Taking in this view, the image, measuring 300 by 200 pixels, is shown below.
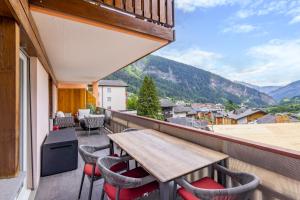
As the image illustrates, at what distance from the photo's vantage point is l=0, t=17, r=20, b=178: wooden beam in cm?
144

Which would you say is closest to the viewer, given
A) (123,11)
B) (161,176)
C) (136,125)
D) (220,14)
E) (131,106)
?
(161,176)

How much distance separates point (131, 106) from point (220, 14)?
1293 inches

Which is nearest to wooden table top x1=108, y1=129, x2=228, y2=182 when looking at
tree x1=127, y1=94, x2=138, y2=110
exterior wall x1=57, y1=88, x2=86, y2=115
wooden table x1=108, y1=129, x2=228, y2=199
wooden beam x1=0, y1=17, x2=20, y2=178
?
wooden table x1=108, y1=129, x2=228, y2=199

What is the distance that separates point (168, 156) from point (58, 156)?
245 centimetres

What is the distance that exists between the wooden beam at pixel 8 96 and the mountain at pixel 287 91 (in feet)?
178

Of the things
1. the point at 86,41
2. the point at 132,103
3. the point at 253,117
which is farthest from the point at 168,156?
the point at 253,117

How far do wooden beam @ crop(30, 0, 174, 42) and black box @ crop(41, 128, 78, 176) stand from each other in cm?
227

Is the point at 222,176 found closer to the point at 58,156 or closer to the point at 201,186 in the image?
the point at 201,186

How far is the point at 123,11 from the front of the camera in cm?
239

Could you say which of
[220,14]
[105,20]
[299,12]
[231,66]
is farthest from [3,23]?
[231,66]

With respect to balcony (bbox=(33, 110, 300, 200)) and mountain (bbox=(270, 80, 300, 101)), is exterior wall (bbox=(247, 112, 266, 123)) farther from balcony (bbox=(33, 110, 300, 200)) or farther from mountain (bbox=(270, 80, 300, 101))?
balcony (bbox=(33, 110, 300, 200))

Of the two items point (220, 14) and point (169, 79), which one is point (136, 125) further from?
point (169, 79)

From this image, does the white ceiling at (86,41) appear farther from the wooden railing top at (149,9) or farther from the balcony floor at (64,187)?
the balcony floor at (64,187)

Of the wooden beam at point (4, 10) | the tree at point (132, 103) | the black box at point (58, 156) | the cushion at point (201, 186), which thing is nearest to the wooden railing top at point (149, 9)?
the wooden beam at point (4, 10)
